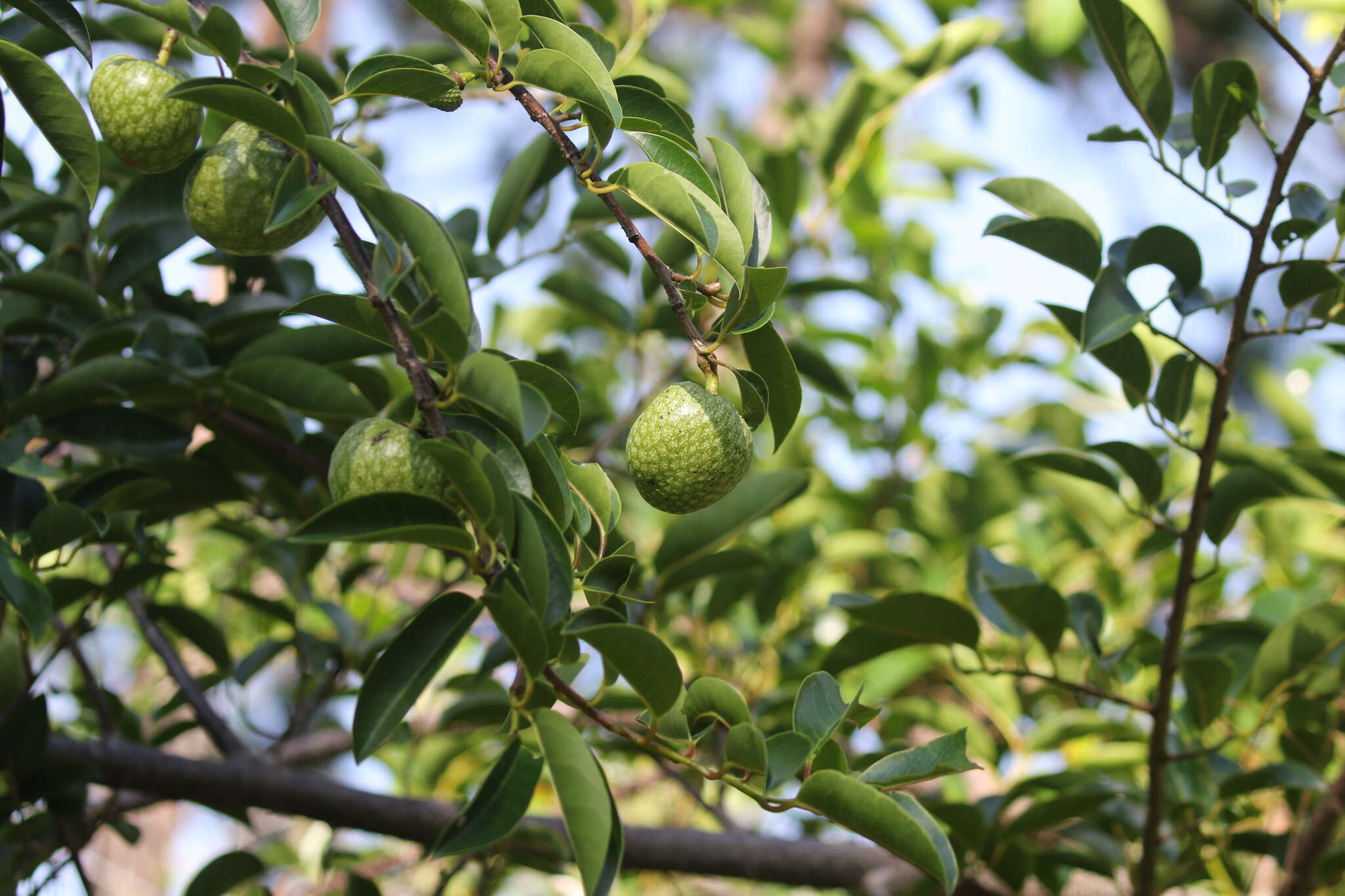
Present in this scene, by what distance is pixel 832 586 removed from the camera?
2.48 metres

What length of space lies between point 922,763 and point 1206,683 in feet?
2.47

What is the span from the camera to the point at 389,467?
838 millimetres

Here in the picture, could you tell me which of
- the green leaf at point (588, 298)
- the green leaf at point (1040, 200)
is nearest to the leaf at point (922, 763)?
the green leaf at point (1040, 200)

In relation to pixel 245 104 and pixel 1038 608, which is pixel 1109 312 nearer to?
pixel 1038 608

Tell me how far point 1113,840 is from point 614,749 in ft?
2.67

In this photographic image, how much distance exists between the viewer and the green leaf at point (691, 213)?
0.83 meters

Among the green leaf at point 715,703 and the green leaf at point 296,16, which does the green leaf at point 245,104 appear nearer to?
the green leaf at point 296,16

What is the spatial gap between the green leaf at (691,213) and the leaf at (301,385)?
0.49 m

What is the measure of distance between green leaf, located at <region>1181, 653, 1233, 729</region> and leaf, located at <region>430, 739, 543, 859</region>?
961 mm

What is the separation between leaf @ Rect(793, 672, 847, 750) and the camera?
2.90ft

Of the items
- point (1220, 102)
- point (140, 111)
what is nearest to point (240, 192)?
point (140, 111)

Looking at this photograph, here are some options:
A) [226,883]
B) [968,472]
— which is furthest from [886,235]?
[226,883]

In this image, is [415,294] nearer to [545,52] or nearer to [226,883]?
[545,52]

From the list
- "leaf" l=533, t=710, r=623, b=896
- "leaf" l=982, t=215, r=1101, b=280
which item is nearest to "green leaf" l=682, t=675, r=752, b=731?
"leaf" l=533, t=710, r=623, b=896
